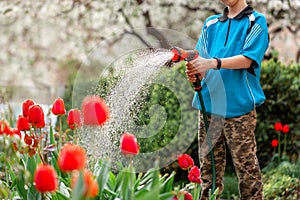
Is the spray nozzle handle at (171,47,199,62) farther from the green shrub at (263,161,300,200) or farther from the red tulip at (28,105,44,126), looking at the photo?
the green shrub at (263,161,300,200)

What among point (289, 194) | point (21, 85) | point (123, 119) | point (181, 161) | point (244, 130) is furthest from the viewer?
point (21, 85)

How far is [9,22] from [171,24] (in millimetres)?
2774

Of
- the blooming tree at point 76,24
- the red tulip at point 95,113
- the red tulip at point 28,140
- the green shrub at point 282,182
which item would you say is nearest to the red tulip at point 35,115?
the red tulip at point 28,140

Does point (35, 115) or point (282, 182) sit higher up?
point (35, 115)

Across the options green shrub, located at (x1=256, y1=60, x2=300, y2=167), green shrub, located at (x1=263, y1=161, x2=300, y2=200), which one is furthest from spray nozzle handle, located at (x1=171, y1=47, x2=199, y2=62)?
green shrub, located at (x1=256, y1=60, x2=300, y2=167)

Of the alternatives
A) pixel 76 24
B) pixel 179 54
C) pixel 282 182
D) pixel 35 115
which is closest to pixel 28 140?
pixel 35 115

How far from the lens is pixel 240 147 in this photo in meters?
2.85

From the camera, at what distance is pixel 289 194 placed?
13.3 ft

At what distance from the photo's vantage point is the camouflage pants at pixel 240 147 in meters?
2.82

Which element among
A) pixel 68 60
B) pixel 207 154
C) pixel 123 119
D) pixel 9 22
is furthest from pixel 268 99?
pixel 9 22

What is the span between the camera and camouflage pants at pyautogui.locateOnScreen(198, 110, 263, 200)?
2818 mm

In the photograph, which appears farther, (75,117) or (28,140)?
(75,117)

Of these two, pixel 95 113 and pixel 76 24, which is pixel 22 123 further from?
pixel 76 24

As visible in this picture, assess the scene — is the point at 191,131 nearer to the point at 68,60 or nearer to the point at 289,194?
the point at 289,194
